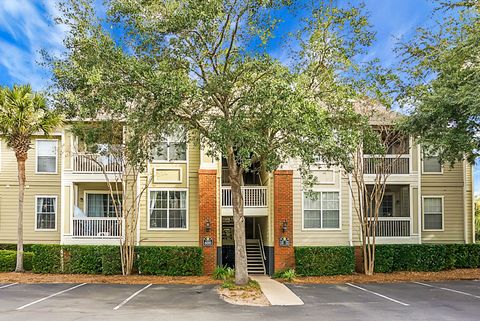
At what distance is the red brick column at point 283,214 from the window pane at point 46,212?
1108cm

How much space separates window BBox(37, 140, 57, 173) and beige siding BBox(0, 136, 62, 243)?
0.21 metres

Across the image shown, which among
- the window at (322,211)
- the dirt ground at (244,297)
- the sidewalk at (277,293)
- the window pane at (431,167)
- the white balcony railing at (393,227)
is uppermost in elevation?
the window pane at (431,167)

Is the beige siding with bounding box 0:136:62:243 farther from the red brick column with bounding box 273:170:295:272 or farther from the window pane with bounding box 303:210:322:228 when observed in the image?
the window pane with bounding box 303:210:322:228

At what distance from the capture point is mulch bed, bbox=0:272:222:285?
18078mm

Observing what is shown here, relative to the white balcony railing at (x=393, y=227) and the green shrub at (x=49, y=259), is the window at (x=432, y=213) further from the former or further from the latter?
the green shrub at (x=49, y=259)

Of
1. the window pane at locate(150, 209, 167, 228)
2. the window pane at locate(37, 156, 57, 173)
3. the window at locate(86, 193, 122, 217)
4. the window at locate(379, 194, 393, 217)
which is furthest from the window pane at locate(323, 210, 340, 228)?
the window pane at locate(37, 156, 57, 173)

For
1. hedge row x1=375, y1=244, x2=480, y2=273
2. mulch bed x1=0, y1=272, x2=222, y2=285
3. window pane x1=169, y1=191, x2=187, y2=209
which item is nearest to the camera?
mulch bed x1=0, y1=272, x2=222, y2=285

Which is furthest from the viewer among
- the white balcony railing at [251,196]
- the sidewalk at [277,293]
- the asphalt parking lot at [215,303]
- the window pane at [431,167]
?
the window pane at [431,167]

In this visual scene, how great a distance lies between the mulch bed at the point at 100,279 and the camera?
18078mm

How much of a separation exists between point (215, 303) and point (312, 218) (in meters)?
8.70

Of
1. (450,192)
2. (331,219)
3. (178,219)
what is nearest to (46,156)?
(178,219)

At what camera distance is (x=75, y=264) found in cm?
2017

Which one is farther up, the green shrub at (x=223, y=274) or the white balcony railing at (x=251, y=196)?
the white balcony railing at (x=251, y=196)

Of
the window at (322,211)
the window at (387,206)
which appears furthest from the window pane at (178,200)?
the window at (387,206)
